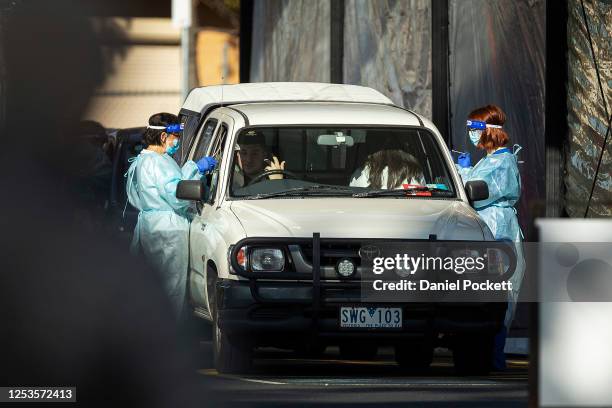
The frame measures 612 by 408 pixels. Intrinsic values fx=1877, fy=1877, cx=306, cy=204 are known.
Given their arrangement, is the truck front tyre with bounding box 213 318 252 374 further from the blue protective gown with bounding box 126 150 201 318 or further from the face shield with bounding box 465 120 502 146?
the face shield with bounding box 465 120 502 146

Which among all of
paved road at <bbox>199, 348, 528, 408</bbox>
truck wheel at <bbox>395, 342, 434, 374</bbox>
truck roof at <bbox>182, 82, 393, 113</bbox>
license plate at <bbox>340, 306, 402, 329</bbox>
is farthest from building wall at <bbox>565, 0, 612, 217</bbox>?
license plate at <bbox>340, 306, 402, 329</bbox>

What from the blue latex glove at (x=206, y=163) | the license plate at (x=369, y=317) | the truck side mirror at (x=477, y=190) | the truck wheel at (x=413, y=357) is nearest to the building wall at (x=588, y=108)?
the truck wheel at (x=413, y=357)

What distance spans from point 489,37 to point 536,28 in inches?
47.6

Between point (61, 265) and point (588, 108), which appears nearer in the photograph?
point (61, 265)

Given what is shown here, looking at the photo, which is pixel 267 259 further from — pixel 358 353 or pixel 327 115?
pixel 358 353

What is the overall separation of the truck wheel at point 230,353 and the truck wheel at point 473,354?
1.34m

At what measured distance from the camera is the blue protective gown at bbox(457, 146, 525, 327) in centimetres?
1308

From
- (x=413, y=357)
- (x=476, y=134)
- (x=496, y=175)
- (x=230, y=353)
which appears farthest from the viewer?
(x=476, y=134)

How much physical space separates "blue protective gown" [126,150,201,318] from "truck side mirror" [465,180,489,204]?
2212mm

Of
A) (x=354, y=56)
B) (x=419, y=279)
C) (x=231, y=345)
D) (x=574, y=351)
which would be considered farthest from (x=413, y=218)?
(x=354, y=56)

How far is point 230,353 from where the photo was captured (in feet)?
37.5

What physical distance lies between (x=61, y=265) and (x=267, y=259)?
3691 mm

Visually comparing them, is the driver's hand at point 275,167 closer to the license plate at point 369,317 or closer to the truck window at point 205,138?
the truck window at point 205,138

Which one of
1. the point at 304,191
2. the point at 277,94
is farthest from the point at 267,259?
the point at 277,94
